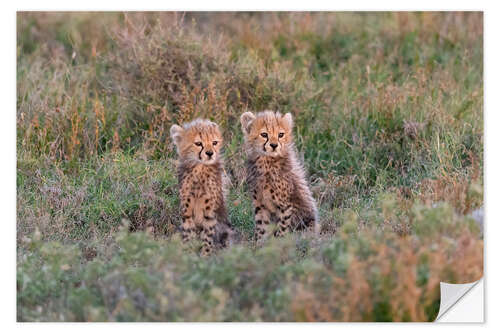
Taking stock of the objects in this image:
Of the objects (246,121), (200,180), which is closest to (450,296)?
(200,180)

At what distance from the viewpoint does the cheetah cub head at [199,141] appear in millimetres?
4794

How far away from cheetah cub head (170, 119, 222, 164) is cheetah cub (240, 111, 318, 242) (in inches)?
14.1

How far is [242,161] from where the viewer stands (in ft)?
19.5

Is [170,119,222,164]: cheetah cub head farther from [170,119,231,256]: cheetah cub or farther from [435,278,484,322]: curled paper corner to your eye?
[435,278,484,322]: curled paper corner

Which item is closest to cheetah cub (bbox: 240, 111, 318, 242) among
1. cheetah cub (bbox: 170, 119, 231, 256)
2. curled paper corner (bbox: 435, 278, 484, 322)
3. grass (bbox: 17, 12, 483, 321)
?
grass (bbox: 17, 12, 483, 321)

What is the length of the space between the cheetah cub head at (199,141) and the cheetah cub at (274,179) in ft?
1.17

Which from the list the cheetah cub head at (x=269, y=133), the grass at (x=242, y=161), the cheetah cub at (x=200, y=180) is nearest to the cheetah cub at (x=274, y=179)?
the cheetah cub head at (x=269, y=133)

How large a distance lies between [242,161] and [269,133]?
3.16 feet

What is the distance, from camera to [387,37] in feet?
25.9

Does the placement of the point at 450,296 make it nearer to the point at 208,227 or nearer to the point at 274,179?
the point at 274,179

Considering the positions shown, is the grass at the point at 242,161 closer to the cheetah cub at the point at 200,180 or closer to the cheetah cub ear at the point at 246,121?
the cheetah cub at the point at 200,180
